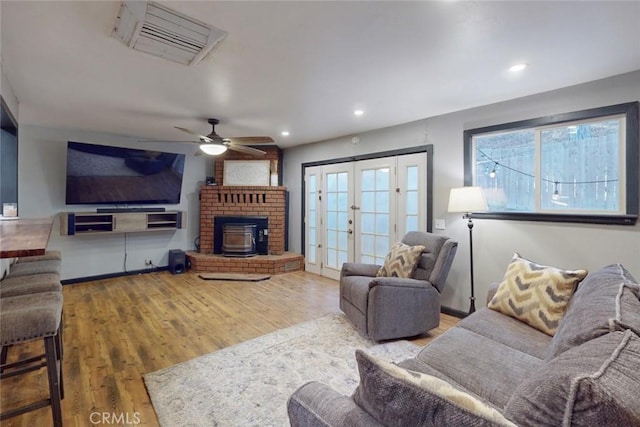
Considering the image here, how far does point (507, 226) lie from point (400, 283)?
4.38 ft

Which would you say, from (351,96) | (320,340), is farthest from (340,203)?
(320,340)

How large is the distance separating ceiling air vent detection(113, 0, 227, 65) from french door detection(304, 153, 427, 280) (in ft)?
9.25

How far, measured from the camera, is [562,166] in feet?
9.40

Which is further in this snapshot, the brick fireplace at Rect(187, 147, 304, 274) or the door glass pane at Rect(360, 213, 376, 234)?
the brick fireplace at Rect(187, 147, 304, 274)

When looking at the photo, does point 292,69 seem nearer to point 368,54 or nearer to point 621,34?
point 368,54

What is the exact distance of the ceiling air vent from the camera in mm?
1677

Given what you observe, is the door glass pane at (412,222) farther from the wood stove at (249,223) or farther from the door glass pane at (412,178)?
the wood stove at (249,223)

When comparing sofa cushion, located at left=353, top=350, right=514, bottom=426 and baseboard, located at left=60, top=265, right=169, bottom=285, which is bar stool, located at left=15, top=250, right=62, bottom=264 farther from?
sofa cushion, located at left=353, top=350, right=514, bottom=426

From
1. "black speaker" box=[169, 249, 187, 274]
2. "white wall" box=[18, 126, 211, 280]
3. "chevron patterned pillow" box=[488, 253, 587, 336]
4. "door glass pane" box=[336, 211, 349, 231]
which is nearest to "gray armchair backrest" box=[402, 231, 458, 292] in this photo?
"chevron patterned pillow" box=[488, 253, 587, 336]

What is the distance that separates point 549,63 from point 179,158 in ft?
17.4

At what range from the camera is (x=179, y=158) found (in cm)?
548

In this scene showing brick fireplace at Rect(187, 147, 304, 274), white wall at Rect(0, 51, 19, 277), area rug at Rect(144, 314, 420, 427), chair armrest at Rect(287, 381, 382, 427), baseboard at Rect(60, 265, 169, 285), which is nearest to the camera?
chair armrest at Rect(287, 381, 382, 427)

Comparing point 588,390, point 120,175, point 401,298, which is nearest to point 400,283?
point 401,298

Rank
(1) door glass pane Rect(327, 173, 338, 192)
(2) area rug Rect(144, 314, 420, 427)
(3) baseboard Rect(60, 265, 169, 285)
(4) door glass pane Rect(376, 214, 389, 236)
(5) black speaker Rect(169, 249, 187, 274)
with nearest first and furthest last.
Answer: (2) area rug Rect(144, 314, 420, 427)
(4) door glass pane Rect(376, 214, 389, 236)
(3) baseboard Rect(60, 265, 169, 285)
(1) door glass pane Rect(327, 173, 338, 192)
(5) black speaker Rect(169, 249, 187, 274)
